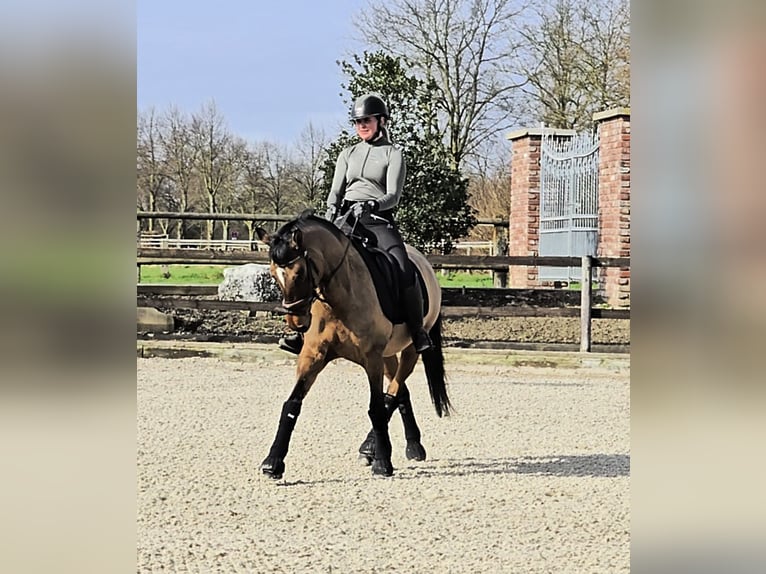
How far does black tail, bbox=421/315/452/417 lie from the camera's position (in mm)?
5758

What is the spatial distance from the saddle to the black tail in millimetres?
562

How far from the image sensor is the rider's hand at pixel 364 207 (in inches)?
199

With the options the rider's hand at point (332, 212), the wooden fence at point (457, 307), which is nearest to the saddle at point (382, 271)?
the rider's hand at point (332, 212)

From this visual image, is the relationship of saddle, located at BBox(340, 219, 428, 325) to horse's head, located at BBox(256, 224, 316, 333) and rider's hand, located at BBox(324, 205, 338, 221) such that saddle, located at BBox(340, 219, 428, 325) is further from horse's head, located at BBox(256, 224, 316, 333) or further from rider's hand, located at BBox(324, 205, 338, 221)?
horse's head, located at BBox(256, 224, 316, 333)

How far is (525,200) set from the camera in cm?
1500

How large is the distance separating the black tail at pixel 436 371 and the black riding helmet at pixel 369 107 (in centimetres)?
132

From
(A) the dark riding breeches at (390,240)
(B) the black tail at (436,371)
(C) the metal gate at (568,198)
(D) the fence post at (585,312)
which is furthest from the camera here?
(C) the metal gate at (568,198)

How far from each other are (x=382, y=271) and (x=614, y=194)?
28.3ft

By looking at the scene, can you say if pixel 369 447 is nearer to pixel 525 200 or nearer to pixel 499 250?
pixel 525 200

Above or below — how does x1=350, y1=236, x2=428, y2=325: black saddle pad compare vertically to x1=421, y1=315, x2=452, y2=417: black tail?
above

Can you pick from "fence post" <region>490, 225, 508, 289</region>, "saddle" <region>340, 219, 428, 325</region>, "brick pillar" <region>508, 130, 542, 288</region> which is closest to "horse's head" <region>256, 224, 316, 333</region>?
"saddle" <region>340, 219, 428, 325</region>

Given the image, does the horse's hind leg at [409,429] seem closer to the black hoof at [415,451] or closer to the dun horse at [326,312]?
A: the black hoof at [415,451]
